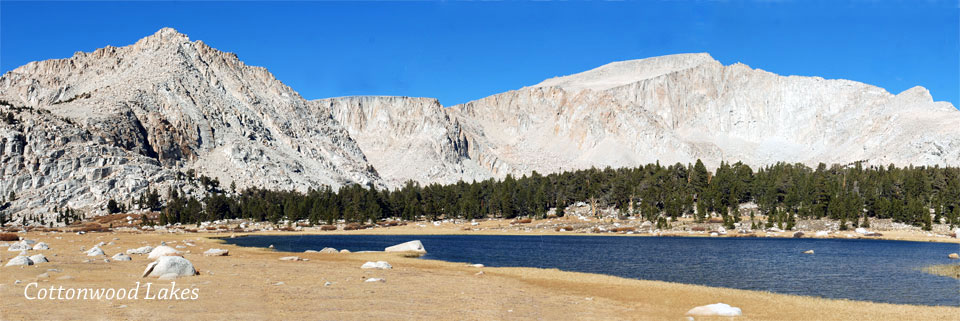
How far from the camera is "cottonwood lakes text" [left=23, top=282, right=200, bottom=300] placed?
27.0 metres

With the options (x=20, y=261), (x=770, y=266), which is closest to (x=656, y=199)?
(x=770, y=266)

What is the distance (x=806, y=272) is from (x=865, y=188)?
327 ft

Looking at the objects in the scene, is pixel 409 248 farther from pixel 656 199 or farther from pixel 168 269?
pixel 656 199

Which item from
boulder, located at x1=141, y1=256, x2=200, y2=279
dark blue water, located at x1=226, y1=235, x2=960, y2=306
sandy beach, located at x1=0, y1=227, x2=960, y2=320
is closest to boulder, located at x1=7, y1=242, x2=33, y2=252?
sandy beach, located at x1=0, y1=227, x2=960, y2=320

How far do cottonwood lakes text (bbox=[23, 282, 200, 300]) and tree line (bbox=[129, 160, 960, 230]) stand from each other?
10253cm

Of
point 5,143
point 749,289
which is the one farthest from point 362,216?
point 749,289

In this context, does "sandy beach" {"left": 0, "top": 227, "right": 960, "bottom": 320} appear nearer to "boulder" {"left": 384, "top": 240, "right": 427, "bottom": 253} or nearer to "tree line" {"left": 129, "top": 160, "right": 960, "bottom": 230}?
"boulder" {"left": 384, "top": 240, "right": 427, "bottom": 253}

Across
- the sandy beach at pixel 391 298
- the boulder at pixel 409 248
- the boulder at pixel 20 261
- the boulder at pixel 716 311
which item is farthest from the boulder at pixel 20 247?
the boulder at pixel 716 311

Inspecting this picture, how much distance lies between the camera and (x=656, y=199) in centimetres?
14475

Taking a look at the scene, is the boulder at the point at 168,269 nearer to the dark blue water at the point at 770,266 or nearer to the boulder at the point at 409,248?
the dark blue water at the point at 770,266

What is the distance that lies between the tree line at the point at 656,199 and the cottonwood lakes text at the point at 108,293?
102529 millimetres

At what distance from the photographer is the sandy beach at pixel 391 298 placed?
2500 centimetres

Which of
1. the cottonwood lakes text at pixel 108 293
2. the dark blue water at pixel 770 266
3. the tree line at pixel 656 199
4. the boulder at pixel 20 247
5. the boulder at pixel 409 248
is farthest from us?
the tree line at pixel 656 199

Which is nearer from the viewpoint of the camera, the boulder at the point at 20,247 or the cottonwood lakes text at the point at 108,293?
the cottonwood lakes text at the point at 108,293
